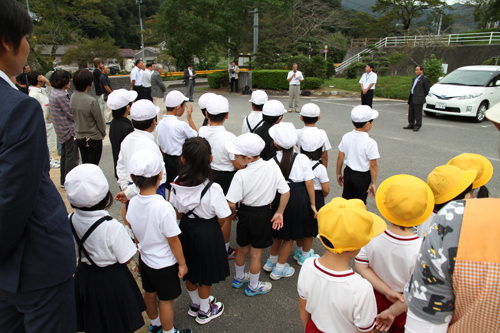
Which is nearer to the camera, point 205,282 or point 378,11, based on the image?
point 205,282

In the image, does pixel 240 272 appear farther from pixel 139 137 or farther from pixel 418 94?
pixel 418 94

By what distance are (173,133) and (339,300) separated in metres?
2.73

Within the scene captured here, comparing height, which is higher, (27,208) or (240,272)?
(27,208)

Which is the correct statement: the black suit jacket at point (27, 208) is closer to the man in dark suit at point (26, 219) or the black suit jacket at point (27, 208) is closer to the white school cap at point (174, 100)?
the man in dark suit at point (26, 219)

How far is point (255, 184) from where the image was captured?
8.92 ft

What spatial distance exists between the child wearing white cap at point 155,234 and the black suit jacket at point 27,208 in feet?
2.30

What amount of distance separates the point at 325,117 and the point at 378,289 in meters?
9.63

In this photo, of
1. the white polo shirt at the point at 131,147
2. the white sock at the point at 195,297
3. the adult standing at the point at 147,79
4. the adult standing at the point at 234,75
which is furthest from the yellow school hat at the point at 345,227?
the adult standing at the point at 234,75

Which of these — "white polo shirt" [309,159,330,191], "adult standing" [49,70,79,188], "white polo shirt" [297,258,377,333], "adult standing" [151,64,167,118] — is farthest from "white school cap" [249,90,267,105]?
"adult standing" [151,64,167,118]

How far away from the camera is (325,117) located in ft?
36.2

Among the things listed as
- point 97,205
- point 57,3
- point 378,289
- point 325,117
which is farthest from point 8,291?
point 57,3

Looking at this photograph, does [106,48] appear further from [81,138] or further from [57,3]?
[81,138]

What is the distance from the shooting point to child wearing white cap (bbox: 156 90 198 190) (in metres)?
3.70

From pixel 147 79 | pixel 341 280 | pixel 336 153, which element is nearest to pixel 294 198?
pixel 341 280
